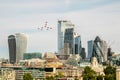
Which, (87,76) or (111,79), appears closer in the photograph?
(111,79)

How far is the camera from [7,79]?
14638cm

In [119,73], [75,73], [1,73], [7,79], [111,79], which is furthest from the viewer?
[75,73]

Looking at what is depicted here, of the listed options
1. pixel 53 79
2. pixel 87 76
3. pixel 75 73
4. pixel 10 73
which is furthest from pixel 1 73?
pixel 75 73

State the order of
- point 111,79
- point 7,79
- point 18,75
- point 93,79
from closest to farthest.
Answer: point 111,79 < point 93,79 < point 7,79 < point 18,75

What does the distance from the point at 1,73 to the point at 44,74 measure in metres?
34.5

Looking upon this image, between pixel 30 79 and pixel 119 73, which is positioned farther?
pixel 30 79

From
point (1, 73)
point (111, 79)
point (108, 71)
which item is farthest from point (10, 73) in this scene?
point (111, 79)

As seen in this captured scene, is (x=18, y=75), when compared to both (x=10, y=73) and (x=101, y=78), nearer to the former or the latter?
(x=10, y=73)

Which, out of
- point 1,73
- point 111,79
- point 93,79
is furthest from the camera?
point 1,73

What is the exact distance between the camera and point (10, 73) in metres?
164

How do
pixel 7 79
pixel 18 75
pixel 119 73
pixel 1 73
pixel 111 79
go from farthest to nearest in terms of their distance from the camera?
pixel 18 75 < pixel 1 73 < pixel 7 79 < pixel 111 79 < pixel 119 73

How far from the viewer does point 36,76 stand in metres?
181

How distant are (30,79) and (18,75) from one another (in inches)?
1176

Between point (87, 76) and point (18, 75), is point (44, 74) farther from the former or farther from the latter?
point (87, 76)
